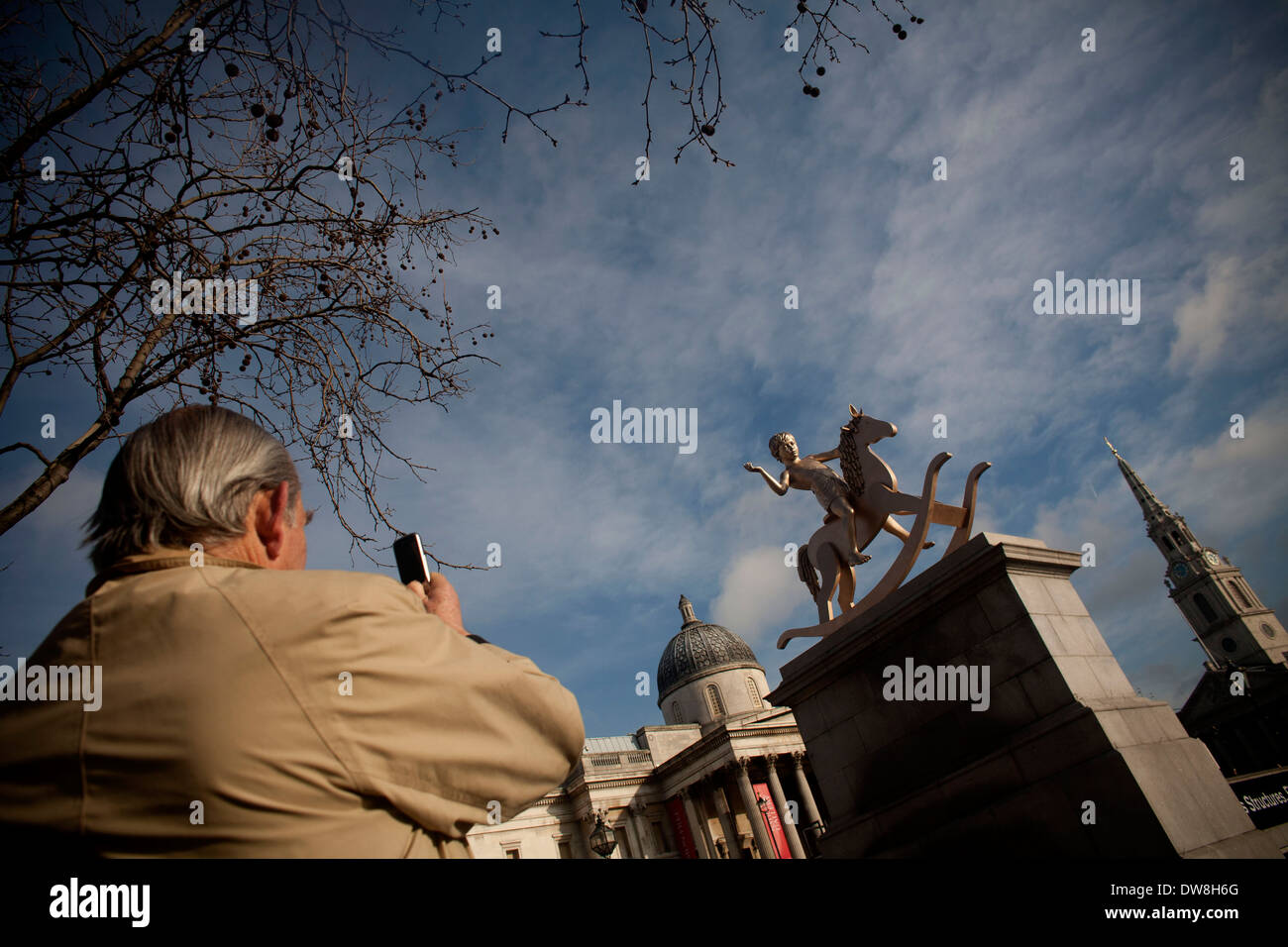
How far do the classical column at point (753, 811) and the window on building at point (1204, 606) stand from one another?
97.3 m

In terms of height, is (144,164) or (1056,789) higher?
(144,164)

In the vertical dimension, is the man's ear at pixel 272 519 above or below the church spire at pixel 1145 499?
below

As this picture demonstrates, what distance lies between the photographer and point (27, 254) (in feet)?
18.6

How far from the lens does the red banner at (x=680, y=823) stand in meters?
44.3

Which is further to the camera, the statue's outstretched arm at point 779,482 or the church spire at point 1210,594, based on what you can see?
the church spire at point 1210,594

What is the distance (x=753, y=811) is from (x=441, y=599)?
141 feet

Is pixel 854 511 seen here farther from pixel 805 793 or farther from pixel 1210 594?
pixel 1210 594

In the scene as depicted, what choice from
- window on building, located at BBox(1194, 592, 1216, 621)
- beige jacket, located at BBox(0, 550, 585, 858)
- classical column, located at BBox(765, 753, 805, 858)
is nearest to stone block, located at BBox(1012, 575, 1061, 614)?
beige jacket, located at BBox(0, 550, 585, 858)

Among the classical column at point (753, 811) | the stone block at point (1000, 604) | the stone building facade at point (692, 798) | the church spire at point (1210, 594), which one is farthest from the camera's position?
the church spire at point (1210, 594)

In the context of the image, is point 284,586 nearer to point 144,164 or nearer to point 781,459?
point 144,164

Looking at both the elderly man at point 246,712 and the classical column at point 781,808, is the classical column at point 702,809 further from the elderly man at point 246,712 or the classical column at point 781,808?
the elderly man at point 246,712

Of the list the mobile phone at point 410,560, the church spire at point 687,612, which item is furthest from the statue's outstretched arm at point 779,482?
the church spire at point 687,612

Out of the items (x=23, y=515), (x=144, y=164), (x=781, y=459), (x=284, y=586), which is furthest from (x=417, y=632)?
(x=781, y=459)
